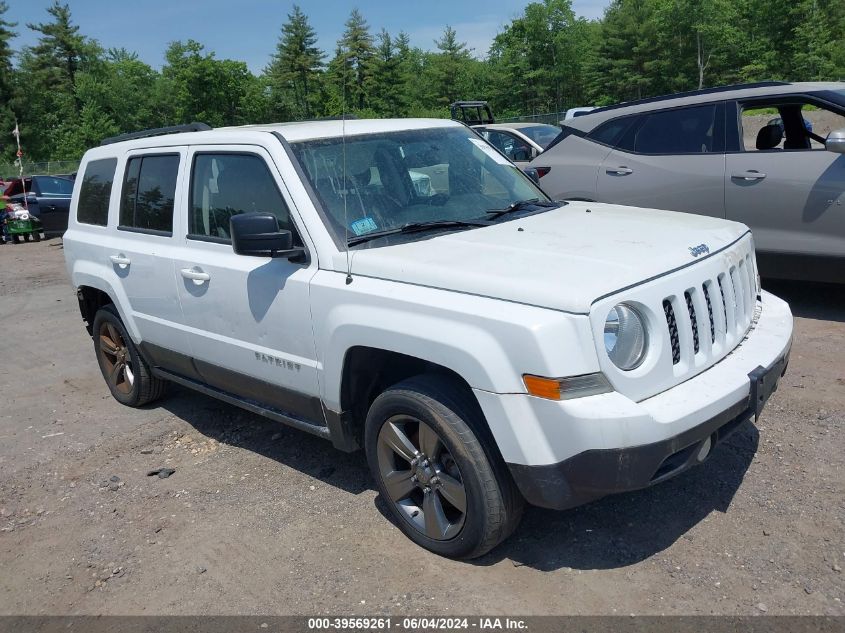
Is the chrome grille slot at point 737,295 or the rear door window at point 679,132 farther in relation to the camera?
the rear door window at point 679,132

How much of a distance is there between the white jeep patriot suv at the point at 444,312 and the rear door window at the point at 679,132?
284 centimetres

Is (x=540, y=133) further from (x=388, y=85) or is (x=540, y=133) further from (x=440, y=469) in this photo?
(x=388, y=85)

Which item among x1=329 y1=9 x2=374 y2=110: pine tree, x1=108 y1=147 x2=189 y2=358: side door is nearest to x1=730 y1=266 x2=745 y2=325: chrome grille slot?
x1=108 y1=147 x2=189 y2=358: side door

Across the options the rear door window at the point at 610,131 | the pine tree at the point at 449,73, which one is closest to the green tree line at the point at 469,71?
the pine tree at the point at 449,73

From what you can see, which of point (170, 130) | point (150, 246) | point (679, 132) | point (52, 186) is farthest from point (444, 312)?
point (52, 186)

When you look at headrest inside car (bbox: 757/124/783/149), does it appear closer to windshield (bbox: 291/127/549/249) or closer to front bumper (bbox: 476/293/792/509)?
windshield (bbox: 291/127/549/249)

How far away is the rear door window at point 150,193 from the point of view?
4789 millimetres

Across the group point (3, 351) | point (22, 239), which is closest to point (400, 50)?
point (22, 239)

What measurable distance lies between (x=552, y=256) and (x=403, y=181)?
1.16 meters

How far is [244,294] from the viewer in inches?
163

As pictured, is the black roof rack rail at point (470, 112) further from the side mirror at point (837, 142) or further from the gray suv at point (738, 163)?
the side mirror at point (837, 142)

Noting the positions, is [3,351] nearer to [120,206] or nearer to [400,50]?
[120,206]

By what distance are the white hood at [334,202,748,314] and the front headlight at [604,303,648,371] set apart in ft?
0.35

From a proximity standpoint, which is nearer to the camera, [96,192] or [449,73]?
[96,192]
